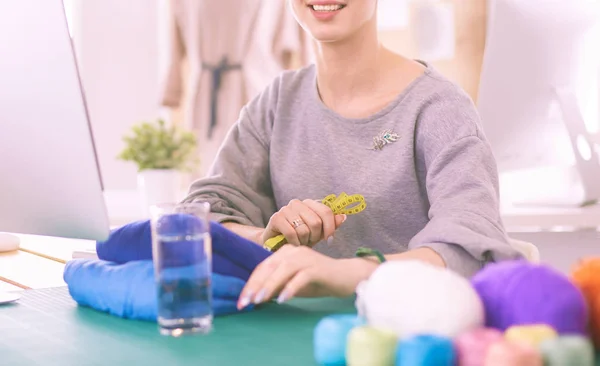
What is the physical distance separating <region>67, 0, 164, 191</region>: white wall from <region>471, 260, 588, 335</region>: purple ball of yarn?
154 inches

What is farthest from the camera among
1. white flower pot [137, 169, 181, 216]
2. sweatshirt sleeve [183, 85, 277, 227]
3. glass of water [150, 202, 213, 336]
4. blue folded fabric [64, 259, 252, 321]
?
white flower pot [137, 169, 181, 216]

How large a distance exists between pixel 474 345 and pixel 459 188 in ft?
1.93

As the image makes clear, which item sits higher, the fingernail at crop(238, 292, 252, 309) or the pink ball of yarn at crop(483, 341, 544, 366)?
the pink ball of yarn at crop(483, 341, 544, 366)

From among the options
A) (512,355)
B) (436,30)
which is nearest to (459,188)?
(512,355)

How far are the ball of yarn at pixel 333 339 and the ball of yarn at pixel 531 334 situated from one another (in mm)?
140

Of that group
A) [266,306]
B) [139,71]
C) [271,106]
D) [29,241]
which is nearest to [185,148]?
[139,71]

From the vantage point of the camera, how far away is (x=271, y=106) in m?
1.56

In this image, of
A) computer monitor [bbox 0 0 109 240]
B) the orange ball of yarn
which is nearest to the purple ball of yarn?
the orange ball of yarn

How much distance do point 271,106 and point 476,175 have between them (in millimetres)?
538

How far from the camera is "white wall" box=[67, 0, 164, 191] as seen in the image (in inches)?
172

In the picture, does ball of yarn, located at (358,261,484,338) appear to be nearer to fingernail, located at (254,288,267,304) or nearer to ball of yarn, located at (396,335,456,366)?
ball of yarn, located at (396,335,456,366)

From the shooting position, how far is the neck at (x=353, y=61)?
144 cm

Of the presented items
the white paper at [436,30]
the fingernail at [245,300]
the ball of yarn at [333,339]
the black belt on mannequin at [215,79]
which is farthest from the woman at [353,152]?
the black belt on mannequin at [215,79]

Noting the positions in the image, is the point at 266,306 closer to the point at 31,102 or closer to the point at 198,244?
the point at 198,244
